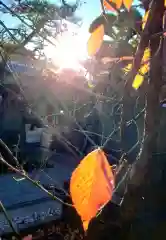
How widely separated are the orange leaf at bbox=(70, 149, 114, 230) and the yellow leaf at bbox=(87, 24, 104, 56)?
43 centimetres

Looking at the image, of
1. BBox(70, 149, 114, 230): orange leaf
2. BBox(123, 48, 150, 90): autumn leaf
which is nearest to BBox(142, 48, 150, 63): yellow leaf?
BBox(123, 48, 150, 90): autumn leaf

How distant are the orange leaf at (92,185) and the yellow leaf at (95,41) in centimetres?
43

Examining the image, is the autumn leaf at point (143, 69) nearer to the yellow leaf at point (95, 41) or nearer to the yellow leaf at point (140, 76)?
the yellow leaf at point (140, 76)

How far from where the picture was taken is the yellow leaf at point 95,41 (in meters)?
1.40

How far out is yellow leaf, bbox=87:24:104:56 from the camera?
1401 millimetres

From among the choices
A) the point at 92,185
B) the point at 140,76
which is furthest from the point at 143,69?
the point at 92,185

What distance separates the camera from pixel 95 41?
4.66 feet

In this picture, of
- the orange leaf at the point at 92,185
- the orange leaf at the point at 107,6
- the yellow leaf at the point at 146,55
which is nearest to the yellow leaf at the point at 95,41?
the orange leaf at the point at 107,6

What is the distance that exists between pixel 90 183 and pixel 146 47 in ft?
1.98

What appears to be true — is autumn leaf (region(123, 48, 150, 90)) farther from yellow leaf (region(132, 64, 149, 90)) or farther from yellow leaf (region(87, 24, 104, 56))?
yellow leaf (region(87, 24, 104, 56))

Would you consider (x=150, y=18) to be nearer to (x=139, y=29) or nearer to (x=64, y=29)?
(x=139, y=29)

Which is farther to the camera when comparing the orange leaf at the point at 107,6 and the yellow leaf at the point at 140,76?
the yellow leaf at the point at 140,76

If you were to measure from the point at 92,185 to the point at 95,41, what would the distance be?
61 cm

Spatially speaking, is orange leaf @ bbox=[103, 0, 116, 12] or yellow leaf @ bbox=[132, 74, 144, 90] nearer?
orange leaf @ bbox=[103, 0, 116, 12]
